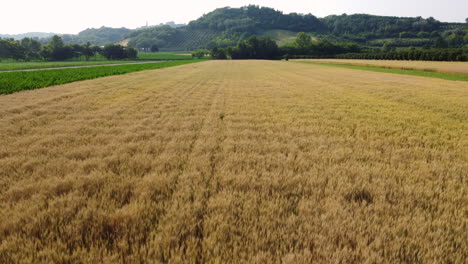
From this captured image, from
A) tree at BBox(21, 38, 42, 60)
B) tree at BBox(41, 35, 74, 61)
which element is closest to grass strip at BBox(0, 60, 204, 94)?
tree at BBox(41, 35, 74, 61)

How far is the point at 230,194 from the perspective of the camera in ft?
11.3

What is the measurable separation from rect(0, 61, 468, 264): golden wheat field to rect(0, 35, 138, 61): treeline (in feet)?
456

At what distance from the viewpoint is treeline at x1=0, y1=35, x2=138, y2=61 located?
10319cm

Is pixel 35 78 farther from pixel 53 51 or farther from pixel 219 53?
pixel 219 53

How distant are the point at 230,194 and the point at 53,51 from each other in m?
147

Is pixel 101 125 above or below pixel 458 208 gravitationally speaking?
above

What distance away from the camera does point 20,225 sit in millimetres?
2721

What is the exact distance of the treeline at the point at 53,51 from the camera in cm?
10319

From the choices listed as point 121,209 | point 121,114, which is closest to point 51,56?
point 121,114

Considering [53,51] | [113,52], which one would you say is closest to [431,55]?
[113,52]

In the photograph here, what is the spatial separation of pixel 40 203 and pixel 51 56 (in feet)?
481

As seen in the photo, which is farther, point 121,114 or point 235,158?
point 121,114

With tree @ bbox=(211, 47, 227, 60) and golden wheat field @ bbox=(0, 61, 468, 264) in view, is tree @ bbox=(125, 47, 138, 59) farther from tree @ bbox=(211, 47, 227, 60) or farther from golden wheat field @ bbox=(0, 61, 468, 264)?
golden wheat field @ bbox=(0, 61, 468, 264)

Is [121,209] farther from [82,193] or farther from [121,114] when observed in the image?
[121,114]
